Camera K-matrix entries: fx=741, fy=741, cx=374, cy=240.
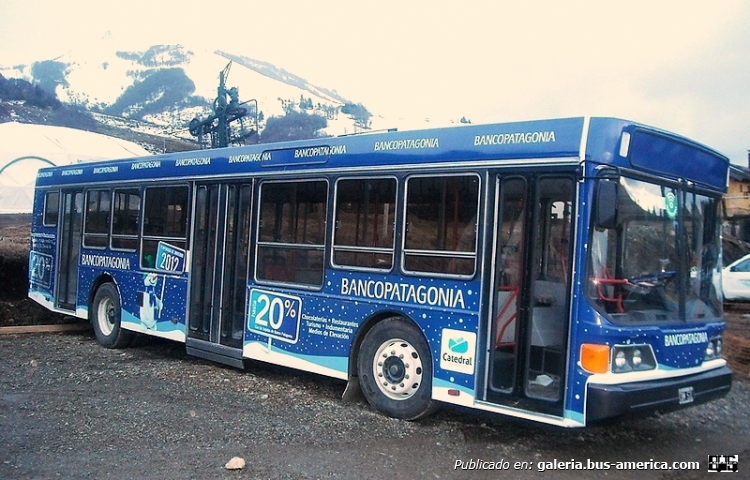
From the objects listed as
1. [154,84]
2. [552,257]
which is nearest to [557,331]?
[552,257]

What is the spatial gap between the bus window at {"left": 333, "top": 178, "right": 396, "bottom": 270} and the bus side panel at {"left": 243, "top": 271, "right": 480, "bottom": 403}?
17 cm

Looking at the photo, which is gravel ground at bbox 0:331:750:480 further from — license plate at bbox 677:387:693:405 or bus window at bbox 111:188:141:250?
bus window at bbox 111:188:141:250

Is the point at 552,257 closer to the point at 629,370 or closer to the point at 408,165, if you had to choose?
the point at 629,370

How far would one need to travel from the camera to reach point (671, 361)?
564cm

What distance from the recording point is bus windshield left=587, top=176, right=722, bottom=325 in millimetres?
5457

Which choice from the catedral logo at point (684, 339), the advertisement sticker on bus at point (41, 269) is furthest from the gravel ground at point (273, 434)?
the advertisement sticker on bus at point (41, 269)

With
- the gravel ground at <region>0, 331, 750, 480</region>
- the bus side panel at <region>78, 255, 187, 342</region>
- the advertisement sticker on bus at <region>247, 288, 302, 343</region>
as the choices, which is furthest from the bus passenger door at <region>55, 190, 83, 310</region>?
the advertisement sticker on bus at <region>247, 288, 302, 343</region>

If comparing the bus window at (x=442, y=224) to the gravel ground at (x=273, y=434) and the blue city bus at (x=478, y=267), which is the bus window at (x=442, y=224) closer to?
the blue city bus at (x=478, y=267)

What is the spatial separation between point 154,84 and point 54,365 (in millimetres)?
180454

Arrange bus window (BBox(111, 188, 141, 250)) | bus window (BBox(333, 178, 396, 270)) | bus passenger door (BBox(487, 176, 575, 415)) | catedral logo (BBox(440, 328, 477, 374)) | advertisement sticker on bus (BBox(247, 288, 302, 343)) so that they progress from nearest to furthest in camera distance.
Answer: bus passenger door (BBox(487, 176, 575, 415)) < catedral logo (BBox(440, 328, 477, 374)) < bus window (BBox(333, 178, 396, 270)) < advertisement sticker on bus (BBox(247, 288, 302, 343)) < bus window (BBox(111, 188, 141, 250))

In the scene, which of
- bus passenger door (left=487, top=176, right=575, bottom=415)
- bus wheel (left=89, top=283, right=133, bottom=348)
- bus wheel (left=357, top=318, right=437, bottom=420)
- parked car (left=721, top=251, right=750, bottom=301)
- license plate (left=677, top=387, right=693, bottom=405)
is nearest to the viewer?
license plate (left=677, top=387, right=693, bottom=405)

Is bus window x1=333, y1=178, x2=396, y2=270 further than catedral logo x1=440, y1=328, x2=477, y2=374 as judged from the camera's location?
A: Yes

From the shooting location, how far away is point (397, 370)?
6.73m

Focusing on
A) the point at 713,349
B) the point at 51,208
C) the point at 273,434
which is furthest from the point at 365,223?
the point at 51,208
